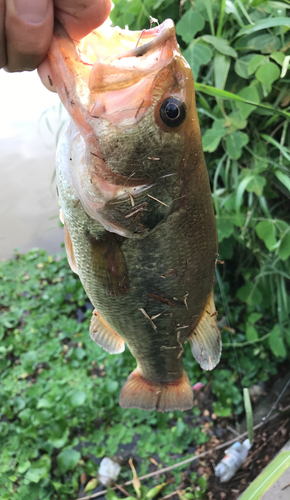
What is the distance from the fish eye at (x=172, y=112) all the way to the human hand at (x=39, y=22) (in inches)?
7.9

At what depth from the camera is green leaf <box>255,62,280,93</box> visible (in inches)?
52.9

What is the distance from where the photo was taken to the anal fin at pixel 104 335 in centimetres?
98

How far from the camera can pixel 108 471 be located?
177 centimetres

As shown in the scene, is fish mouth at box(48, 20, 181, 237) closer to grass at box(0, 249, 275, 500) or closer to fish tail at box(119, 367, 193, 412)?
fish tail at box(119, 367, 193, 412)

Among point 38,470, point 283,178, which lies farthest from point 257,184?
point 38,470

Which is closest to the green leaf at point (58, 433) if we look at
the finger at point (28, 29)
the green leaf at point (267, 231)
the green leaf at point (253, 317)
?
the green leaf at point (253, 317)

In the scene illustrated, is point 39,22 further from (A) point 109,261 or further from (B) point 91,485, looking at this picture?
(B) point 91,485

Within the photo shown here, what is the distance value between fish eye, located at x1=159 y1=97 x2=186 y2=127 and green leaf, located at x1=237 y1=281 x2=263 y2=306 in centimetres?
153

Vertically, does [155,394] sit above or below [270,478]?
below

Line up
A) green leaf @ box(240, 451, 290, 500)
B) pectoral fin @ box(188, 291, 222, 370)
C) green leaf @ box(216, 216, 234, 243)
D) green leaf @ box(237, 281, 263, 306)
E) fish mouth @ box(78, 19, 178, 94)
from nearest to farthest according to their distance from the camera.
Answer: fish mouth @ box(78, 19, 178, 94) < green leaf @ box(240, 451, 290, 500) < pectoral fin @ box(188, 291, 222, 370) < green leaf @ box(216, 216, 234, 243) < green leaf @ box(237, 281, 263, 306)

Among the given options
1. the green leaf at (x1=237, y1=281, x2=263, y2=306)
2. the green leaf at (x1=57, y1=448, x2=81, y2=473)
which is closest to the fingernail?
the green leaf at (x1=237, y1=281, x2=263, y2=306)

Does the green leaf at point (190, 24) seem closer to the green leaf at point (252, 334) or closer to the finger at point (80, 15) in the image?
the finger at point (80, 15)

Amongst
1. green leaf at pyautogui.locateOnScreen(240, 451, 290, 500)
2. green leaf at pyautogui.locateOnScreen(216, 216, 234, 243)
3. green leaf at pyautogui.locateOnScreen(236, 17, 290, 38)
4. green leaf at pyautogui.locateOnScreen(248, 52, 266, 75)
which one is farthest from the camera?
green leaf at pyautogui.locateOnScreen(216, 216, 234, 243)

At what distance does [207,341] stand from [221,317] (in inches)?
60.0
